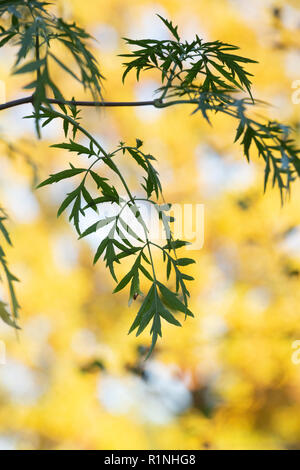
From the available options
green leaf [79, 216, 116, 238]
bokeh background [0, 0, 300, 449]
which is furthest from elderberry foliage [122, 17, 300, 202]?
bokeh background [0, 0, 300, 449]

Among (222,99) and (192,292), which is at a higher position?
(192,292)

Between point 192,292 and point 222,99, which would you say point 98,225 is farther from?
point 192,292

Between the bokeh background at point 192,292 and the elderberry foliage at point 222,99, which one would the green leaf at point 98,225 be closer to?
the elderberry foliage at point 222,99

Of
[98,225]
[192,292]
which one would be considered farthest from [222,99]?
[192,292]

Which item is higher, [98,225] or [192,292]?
[192,292]

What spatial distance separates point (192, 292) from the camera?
1.68m

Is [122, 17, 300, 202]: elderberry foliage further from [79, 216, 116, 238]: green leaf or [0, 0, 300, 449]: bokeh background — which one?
[0, 0, 300, 449]: bokeh background

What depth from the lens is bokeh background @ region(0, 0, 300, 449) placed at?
165 centimetres

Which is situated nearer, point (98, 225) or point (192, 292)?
point (98, 225)

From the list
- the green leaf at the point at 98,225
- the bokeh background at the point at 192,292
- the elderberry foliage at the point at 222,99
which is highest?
the bokeh background at the point at 192,292

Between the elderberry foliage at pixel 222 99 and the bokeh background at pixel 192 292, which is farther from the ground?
the bokeh background at pixel 192 292

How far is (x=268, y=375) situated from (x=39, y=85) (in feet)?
5.29

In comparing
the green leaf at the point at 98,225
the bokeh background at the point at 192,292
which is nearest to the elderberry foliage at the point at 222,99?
the green leaf at the point at 98,225

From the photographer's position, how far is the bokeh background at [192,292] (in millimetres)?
1648
